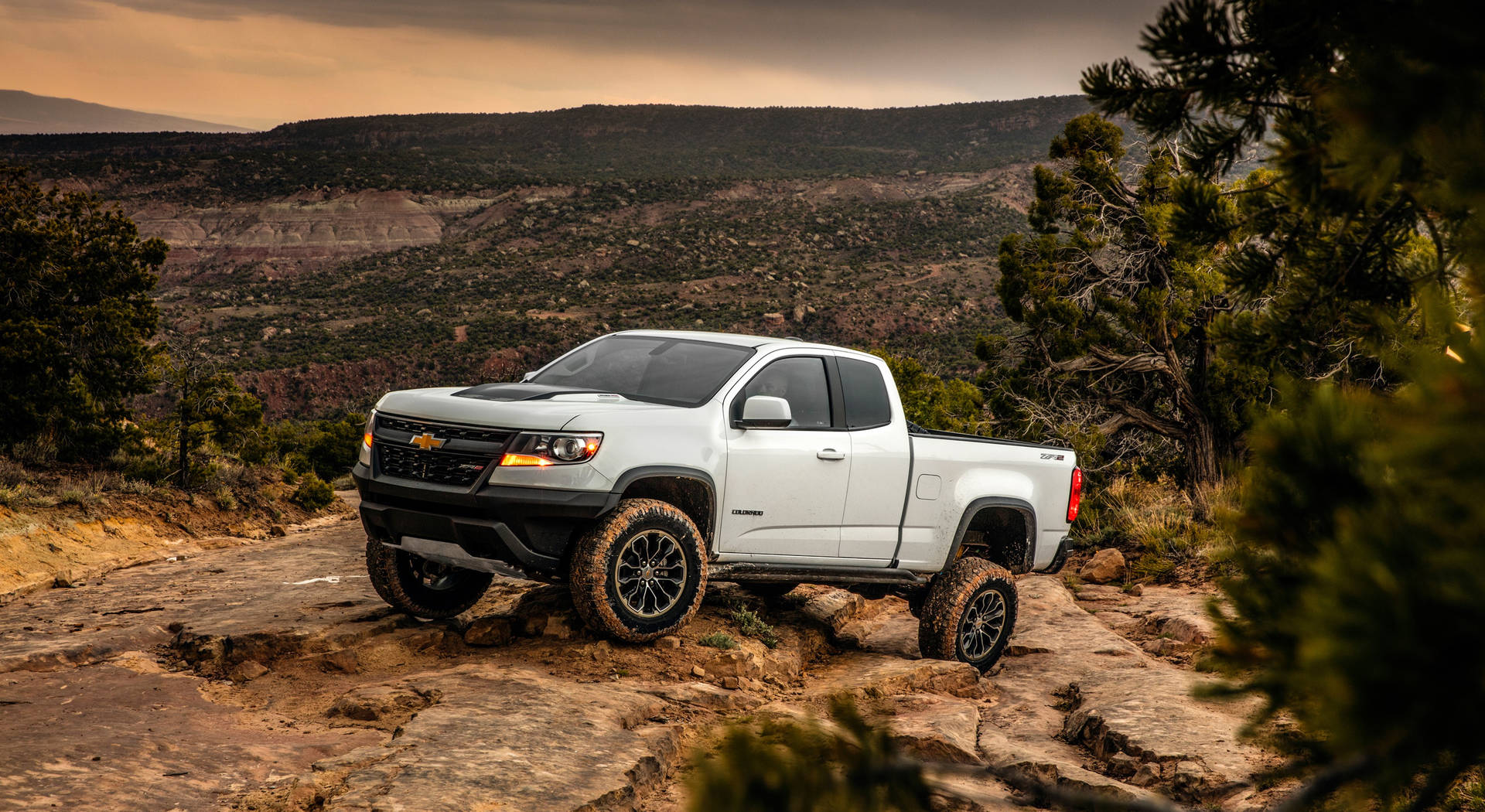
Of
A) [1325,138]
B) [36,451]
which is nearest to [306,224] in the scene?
[36,451]

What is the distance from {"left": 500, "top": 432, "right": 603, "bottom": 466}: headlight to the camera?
239 inches

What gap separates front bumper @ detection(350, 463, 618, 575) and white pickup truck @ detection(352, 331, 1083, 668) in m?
A: 0.01

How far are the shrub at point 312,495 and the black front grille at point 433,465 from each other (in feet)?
44.4

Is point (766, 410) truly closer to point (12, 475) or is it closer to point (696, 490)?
point (696, 490)

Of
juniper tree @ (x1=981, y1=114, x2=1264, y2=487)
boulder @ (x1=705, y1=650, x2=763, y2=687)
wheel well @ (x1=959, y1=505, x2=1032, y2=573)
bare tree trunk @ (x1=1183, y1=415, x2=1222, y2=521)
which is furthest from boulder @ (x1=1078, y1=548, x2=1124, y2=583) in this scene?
boulder @ (x1=705, y1=650, x2=763, y2=687)

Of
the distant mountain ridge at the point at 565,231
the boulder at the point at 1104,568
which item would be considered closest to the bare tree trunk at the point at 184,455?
the boulder at the point at 1104,568

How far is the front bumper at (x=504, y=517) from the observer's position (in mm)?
6000

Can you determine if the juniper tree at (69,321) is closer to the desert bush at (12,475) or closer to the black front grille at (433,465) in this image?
the desert bush at (12,475)

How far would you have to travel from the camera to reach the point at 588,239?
2591 inches

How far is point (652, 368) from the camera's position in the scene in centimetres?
741

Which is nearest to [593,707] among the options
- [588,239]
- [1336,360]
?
[1336,360]

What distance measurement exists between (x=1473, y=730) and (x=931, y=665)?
20.4 ft

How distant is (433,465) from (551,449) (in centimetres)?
82

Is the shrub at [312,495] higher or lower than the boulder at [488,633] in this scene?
lower
